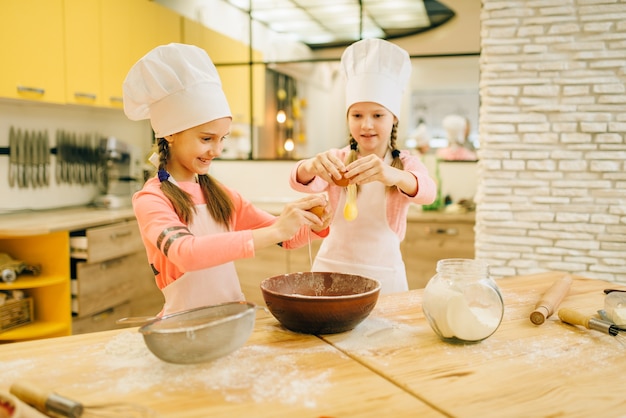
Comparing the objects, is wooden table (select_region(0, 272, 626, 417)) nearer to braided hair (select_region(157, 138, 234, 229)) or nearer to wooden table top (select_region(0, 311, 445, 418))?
wooden table top (select_region(0, 311, 445, 418))

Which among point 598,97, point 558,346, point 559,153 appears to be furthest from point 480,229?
point 558,346

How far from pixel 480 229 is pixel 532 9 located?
1185mm

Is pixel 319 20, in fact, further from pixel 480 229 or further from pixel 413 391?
pixel 413 391

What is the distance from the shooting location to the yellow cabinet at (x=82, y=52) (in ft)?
9.74

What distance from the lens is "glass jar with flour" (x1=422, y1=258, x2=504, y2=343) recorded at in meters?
1.14

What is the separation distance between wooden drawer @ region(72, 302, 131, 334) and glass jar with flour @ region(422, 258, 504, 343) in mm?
2193

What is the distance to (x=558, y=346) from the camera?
1188 mm

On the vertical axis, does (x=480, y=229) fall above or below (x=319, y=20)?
below

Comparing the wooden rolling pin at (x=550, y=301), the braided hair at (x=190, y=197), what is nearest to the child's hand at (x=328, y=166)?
the braided hair at (x=190, y=197)

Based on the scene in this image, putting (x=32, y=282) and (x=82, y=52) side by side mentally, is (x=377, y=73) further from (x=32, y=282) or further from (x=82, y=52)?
(x=82, y=52)

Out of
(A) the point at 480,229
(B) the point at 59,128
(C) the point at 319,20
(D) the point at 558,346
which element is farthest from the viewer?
(C) the point at 319,20

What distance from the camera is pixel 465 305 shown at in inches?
44.6

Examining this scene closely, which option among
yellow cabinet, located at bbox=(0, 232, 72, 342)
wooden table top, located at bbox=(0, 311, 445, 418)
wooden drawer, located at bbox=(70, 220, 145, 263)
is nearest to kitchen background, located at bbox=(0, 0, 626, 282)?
yellow cabinet, located at bbox=(0, 232, 72, 342)

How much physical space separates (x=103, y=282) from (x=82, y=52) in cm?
131
